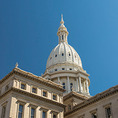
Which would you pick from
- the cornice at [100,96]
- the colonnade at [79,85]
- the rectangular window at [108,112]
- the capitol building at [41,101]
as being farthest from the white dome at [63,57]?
the rectangular window at [108,112]

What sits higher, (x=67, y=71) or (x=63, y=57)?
(x=63, y=57)

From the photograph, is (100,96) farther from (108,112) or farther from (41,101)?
(41,101)

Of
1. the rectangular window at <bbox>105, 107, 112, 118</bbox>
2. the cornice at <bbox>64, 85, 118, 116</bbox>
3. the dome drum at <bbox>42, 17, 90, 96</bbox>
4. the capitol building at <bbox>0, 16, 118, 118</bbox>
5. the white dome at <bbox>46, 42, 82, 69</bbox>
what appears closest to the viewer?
the capitol building at <bbox>0, 16, 118, 118</bbox>

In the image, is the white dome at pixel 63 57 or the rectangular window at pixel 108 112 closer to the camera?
the rectangular window at pixel 108 112

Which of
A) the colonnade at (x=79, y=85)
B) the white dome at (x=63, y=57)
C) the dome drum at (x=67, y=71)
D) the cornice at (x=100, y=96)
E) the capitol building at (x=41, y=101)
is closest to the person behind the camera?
the capitol building at (x=41, y=101)

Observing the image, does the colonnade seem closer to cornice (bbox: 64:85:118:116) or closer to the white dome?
the white dome

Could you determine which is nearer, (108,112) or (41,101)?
(108,112)

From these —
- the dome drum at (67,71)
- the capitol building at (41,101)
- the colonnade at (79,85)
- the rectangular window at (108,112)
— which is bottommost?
the rectangular window at (108,112)

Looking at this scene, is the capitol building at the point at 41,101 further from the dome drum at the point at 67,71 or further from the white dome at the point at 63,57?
the white dome at the point at 63,57

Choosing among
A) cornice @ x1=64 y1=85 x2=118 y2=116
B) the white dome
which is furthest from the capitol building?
the white dome

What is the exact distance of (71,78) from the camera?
3440 inches

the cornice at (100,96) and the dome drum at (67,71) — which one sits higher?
the dome drum at (67,71)

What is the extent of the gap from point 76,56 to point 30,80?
51854mm

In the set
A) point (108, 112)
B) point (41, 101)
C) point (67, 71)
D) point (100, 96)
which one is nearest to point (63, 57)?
point (67, 71)
